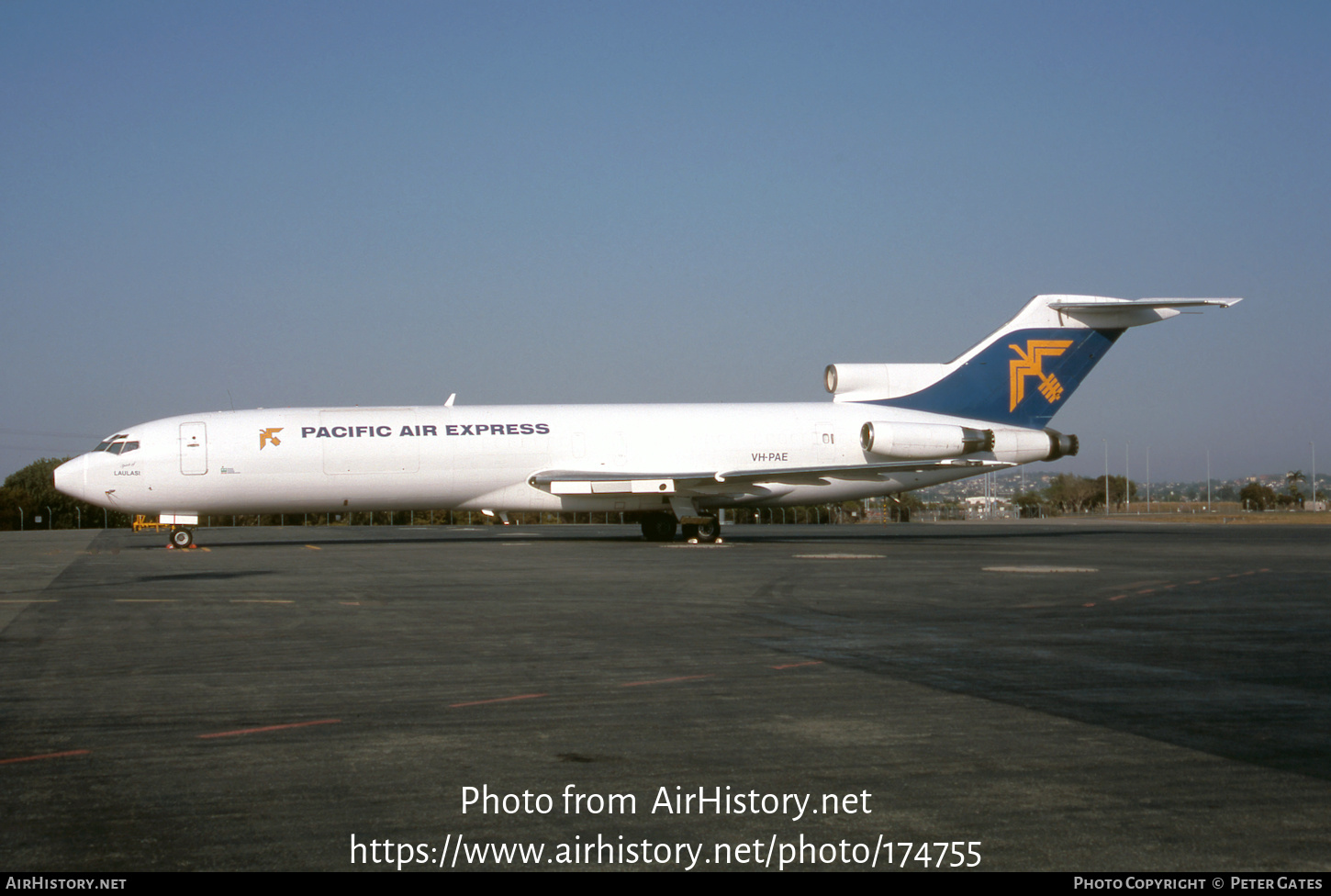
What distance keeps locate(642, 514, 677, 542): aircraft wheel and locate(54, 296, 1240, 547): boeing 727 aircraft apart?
5cm

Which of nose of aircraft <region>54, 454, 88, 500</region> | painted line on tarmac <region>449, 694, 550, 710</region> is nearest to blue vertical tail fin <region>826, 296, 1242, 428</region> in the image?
nose of aircraft <region>54, 454, 88, 500</region>

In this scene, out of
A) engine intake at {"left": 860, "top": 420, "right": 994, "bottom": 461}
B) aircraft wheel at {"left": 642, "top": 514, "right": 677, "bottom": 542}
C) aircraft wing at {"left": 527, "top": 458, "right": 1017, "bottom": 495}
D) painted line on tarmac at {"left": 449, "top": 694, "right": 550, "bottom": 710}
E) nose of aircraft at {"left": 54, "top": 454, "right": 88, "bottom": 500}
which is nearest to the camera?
painted line on tarmac at {"left": 449, "top": 694, "right": 550, "bottom": 710}

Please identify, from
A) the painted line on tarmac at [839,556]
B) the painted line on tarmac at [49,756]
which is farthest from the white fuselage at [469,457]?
the painted line on tarmac at [49,756]

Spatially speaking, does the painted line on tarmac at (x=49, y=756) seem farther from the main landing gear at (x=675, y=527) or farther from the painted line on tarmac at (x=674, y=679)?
the main landing gear at (x=675, y=527)

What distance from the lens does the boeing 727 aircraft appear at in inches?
1161

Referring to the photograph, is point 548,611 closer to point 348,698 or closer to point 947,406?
point 348,698

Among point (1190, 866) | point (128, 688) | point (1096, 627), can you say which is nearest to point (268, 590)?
point (128, 688)

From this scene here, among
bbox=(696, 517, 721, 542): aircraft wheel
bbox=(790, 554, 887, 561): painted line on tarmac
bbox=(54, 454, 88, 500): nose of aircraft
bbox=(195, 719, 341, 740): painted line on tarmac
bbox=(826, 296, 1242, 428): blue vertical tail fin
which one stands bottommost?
bbox=(790, 554, 887, 561): painted line on tarmac

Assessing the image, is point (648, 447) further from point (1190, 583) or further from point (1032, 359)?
point (1190, 583)

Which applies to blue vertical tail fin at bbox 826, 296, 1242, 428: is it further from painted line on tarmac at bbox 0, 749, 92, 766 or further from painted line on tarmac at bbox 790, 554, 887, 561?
painted line on tarmac at bbox 0, 749, 92, 766

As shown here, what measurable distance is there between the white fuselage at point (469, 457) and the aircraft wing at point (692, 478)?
11 centimetres

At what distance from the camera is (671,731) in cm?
683

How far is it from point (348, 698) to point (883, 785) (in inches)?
167

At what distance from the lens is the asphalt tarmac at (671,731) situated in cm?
469
